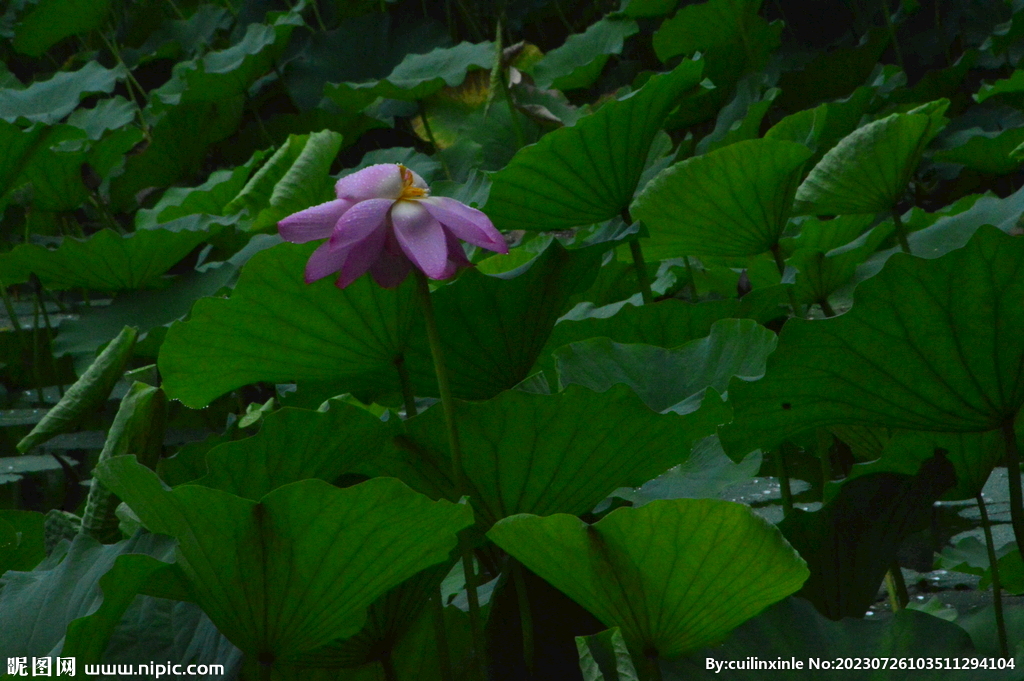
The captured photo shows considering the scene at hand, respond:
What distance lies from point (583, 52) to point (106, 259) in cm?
133

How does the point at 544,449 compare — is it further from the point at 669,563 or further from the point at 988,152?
the point at 988,152

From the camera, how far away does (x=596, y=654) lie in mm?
513

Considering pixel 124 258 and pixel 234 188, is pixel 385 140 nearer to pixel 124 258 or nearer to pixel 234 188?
pixel 234 188

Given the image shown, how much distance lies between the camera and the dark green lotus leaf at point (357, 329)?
698 millimetres

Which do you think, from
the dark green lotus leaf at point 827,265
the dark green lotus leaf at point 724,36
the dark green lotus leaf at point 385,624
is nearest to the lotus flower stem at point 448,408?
the dark green lotus leaf at point 385,624

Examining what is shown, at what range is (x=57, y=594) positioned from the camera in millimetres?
572

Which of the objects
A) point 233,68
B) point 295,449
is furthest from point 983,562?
point 233,68

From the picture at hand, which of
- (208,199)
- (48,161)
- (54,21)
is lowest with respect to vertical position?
(208,199)

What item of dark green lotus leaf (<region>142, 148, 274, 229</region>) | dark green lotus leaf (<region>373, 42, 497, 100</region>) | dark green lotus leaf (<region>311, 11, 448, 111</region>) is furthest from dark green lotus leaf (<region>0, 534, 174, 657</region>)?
dark green lotus leaf (<region>311, 11, 448, 111</region>)

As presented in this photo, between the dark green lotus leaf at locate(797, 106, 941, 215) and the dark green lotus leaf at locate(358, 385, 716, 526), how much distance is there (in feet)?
1.57

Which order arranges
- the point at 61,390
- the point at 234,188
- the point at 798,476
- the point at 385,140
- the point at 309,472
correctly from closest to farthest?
the point at 309,472, the point at 798,476, the point at 61,390, the point at 234,188, the point at 385,140

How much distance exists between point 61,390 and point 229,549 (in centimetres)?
144

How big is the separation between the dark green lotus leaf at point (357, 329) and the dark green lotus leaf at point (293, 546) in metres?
0.20

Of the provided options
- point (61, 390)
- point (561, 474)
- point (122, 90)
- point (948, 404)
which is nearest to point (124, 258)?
point (61, 390)
